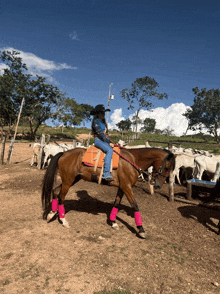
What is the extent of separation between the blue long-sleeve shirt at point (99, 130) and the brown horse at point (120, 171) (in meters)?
0.67

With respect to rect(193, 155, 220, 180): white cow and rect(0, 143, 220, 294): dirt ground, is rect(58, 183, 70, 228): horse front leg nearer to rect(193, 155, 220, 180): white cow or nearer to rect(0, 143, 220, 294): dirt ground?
rect(0, 143, 220, 294): dirt ground

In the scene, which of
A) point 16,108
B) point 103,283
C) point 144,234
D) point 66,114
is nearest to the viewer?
point 103,283

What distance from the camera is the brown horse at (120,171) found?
460 centimetres

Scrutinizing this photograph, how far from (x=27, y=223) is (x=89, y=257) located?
2142 millimetres

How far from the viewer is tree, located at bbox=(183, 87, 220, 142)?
3469 centimetres

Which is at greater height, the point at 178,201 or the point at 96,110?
the point at 96,110

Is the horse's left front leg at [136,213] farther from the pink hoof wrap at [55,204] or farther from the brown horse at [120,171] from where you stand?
the pink hoof wrap at [55,204]

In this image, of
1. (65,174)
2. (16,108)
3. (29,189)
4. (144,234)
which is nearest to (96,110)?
(65,174)

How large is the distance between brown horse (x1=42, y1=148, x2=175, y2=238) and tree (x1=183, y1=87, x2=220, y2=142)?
108 ft

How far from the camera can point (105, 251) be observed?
3.78 m

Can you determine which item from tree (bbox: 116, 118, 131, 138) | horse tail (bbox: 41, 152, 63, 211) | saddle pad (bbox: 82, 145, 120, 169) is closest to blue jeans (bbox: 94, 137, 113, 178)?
saddle pad (bbox: 82, 145, 120, 169)

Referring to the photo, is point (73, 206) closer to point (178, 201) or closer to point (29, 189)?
point (29, 189)

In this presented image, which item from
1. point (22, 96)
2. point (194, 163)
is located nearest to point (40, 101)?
point (22, 96)

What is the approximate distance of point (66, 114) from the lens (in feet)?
109
